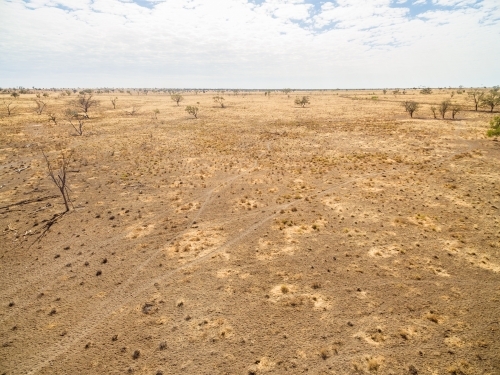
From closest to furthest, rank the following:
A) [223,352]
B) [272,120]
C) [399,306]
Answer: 1. [223,352]
2. [399,306]
3. [272,120]

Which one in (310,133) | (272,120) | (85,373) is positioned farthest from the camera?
(272,120)

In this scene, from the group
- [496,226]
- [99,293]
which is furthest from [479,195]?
[99,293]

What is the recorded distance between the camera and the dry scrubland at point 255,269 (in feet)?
33.0

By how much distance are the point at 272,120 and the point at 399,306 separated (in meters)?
57.2

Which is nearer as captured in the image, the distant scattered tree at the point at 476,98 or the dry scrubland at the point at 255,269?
the dry scrubland at the point at 255,269

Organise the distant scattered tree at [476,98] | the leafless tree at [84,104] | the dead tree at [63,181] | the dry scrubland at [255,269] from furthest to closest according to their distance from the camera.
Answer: the leafless tree at [84,104], the distant scattered tree at [476,98], the dead tree at [63,181], the dry scrubland at [255,269]

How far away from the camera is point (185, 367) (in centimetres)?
964

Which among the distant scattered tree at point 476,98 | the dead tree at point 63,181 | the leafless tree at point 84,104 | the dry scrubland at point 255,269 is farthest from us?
the leafless tree at point 84,104

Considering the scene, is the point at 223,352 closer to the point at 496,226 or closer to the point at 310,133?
the point at 496,226

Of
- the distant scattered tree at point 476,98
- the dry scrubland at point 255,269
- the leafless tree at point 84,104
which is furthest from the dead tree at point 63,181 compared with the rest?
the distant scattered tree at point 476,98

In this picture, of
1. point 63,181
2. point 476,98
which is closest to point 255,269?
point 63,181

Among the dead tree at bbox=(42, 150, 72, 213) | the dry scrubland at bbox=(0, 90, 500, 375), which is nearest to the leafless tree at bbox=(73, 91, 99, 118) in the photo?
the dead tree at bbox=(42, 150, 72, 213)

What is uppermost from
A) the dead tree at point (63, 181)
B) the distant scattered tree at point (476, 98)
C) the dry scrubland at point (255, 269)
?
the distant scattered tree at point (476, 98)

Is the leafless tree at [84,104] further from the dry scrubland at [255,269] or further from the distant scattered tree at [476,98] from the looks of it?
the distant scattered tree at [476,98]
